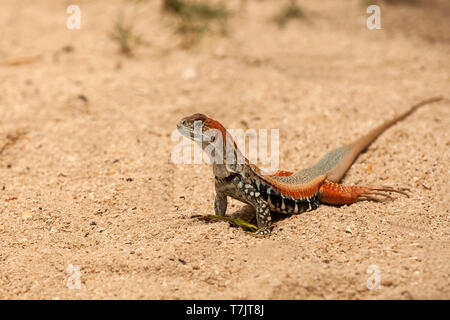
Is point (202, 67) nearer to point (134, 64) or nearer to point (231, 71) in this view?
point (231, 71)

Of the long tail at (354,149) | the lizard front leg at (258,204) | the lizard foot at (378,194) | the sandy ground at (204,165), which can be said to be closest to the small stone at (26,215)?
the sandy ground at (204,165)

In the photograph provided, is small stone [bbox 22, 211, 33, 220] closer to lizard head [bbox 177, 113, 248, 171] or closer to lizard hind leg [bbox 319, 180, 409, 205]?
lizard head [bbox 177, 113, 248, 171]

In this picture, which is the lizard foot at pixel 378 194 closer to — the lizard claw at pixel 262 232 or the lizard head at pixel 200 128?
the lizard claw at pixel 262 232

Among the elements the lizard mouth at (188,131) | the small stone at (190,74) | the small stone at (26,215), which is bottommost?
the small stone at (26,215)

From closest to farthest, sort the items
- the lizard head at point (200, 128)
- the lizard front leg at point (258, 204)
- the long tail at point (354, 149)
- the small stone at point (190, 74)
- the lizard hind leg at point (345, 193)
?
1. the lizard head at point (200, 128)
2. the lizard front leg at point (258, 204)
3. the lizard hind leg at point (345, 193)
4. the long tail at point (354, 149)
5. the small stone at point (190, 74)

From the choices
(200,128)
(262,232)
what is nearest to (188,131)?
(200,128)

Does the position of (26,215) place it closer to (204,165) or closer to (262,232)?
(204,165)
